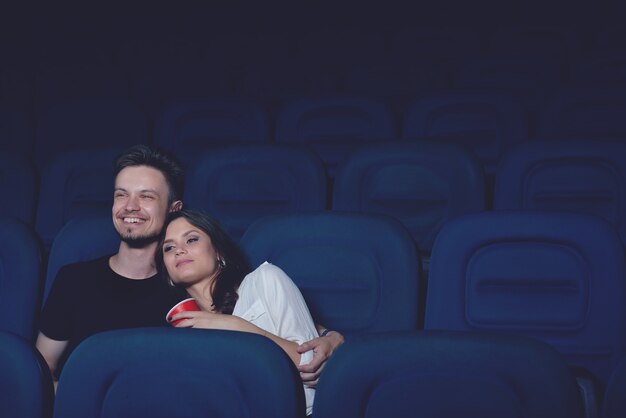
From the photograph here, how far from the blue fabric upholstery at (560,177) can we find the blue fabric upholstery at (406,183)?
5 centimetres

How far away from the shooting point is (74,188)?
0.91 m

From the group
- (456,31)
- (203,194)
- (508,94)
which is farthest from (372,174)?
(456,31)

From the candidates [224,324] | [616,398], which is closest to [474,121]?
[224,324]

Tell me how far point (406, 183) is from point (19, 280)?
44cm

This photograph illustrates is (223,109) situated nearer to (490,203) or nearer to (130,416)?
(490,203)

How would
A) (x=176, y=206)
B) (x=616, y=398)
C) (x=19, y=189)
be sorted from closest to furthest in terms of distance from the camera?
(x=616, y=398) → (x=176, y=206) → (x=19, y=189)

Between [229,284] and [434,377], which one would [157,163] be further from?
[434,377]

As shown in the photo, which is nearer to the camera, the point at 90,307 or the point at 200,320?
the point at 200,320

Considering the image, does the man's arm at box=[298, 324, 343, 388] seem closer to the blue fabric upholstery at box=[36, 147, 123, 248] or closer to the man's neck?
the man's neck

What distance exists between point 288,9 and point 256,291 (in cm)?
132

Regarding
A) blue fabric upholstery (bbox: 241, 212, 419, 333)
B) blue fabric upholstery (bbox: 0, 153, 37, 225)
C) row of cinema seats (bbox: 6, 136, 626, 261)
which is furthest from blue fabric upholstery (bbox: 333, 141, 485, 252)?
blue fabric upholstery (bbox: 0, 153, 37, 225)

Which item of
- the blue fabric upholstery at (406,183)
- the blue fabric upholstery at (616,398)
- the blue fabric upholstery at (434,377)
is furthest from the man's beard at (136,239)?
the blue fabric upholstery at (616,398)

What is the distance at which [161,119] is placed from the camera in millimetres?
1115

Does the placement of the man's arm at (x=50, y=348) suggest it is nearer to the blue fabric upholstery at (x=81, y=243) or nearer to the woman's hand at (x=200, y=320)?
the blue fabric upholstery at (x=81, y=243)
